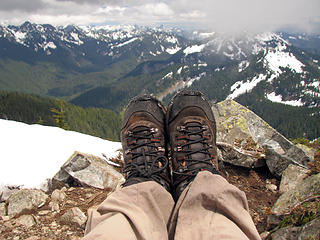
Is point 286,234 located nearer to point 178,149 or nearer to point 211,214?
point 211,214

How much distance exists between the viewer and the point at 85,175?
5.13m

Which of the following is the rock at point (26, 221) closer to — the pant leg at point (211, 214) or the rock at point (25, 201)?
the rock at point (25, 201)

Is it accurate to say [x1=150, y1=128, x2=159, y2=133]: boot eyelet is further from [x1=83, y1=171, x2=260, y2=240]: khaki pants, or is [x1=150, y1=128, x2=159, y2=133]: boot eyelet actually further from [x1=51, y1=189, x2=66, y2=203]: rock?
[x1=51, y1=189, x2=66, y2=203]: rock

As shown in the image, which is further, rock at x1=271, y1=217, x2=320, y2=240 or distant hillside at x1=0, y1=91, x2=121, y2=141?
distant hillside at x1=0, y1=91, x2=121, y2=141

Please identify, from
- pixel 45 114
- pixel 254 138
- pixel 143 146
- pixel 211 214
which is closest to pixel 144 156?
pixel 143 146

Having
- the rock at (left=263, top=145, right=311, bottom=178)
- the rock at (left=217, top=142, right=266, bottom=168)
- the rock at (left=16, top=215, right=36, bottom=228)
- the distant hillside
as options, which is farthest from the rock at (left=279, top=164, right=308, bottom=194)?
the distant hillside

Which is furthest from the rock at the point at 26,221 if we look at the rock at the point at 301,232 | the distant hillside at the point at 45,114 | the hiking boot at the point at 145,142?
the distant hillside at the point at 45,114

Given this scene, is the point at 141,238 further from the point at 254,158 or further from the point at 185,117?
the point at 254,158

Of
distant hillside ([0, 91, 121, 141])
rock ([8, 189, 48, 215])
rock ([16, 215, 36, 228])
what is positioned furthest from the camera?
distant hillside ([0, 91, 121, 141])

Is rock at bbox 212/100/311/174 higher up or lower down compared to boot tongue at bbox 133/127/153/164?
lower down

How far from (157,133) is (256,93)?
214m

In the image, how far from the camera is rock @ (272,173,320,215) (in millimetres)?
3538

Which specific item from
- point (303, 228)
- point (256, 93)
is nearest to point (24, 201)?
point (303, 228)

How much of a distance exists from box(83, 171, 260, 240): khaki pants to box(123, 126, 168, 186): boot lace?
641 millimetres
